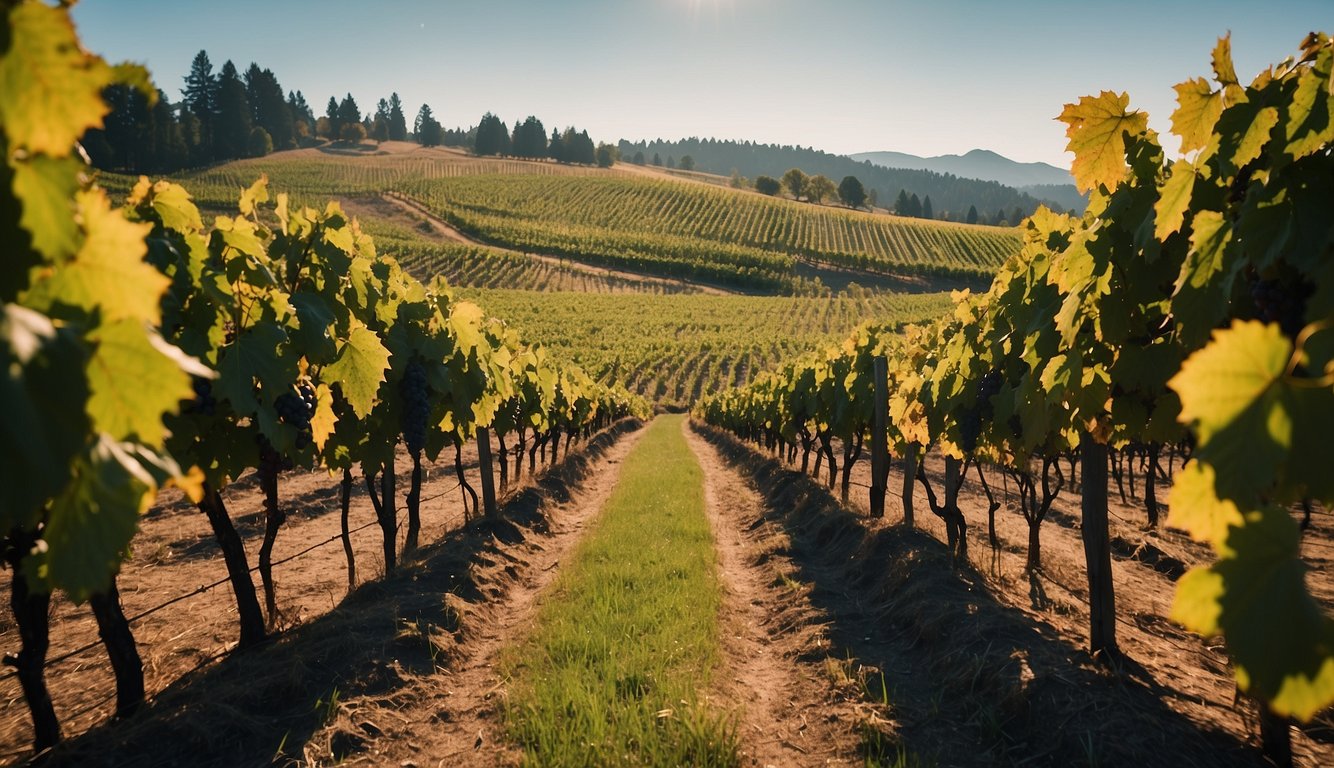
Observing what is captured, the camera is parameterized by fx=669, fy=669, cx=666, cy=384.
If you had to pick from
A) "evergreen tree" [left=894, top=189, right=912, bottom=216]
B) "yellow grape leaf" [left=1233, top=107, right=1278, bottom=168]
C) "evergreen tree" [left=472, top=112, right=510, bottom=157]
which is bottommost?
"yellow grape leaf" [left=1233, top=107, right=1278, bottom=168]

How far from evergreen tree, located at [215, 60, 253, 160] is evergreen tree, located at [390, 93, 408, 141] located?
168ft

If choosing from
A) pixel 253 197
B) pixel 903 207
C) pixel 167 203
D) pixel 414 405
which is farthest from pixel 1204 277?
pixel 903 207

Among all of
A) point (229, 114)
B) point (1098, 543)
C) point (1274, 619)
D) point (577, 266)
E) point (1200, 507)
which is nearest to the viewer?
point (1274, 619)

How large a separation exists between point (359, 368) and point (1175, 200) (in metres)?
4.56

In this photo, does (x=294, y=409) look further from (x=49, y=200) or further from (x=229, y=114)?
(x=229, y=114)

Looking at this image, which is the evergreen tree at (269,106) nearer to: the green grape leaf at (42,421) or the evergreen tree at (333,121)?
the evergreen tree at (333,121)

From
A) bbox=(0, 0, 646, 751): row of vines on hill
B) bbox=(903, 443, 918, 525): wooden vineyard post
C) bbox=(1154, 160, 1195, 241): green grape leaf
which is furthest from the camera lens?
bbox=(903, 443, 918, 525): wooden vineyard post

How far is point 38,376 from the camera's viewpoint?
3.07ft

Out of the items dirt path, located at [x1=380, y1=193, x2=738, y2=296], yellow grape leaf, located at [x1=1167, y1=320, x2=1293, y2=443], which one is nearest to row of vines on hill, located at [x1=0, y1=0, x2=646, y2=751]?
yellow grape leaf, located at [x1=1167, y1=320, x2=1293, y2=443]

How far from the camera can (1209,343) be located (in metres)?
1.62

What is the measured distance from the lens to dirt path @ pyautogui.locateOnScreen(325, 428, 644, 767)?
3.70 metres

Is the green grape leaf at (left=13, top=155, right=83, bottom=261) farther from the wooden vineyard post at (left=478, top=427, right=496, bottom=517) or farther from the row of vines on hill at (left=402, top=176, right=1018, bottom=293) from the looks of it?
the row of vines on hill at (left=402, top=176, right=1018, bottom=293)

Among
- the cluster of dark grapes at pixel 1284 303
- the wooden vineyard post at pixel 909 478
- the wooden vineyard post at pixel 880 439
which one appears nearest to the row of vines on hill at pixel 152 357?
the cluster of dark grapes at pixel 1284 303

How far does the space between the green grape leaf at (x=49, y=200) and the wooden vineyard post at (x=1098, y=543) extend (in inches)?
188
